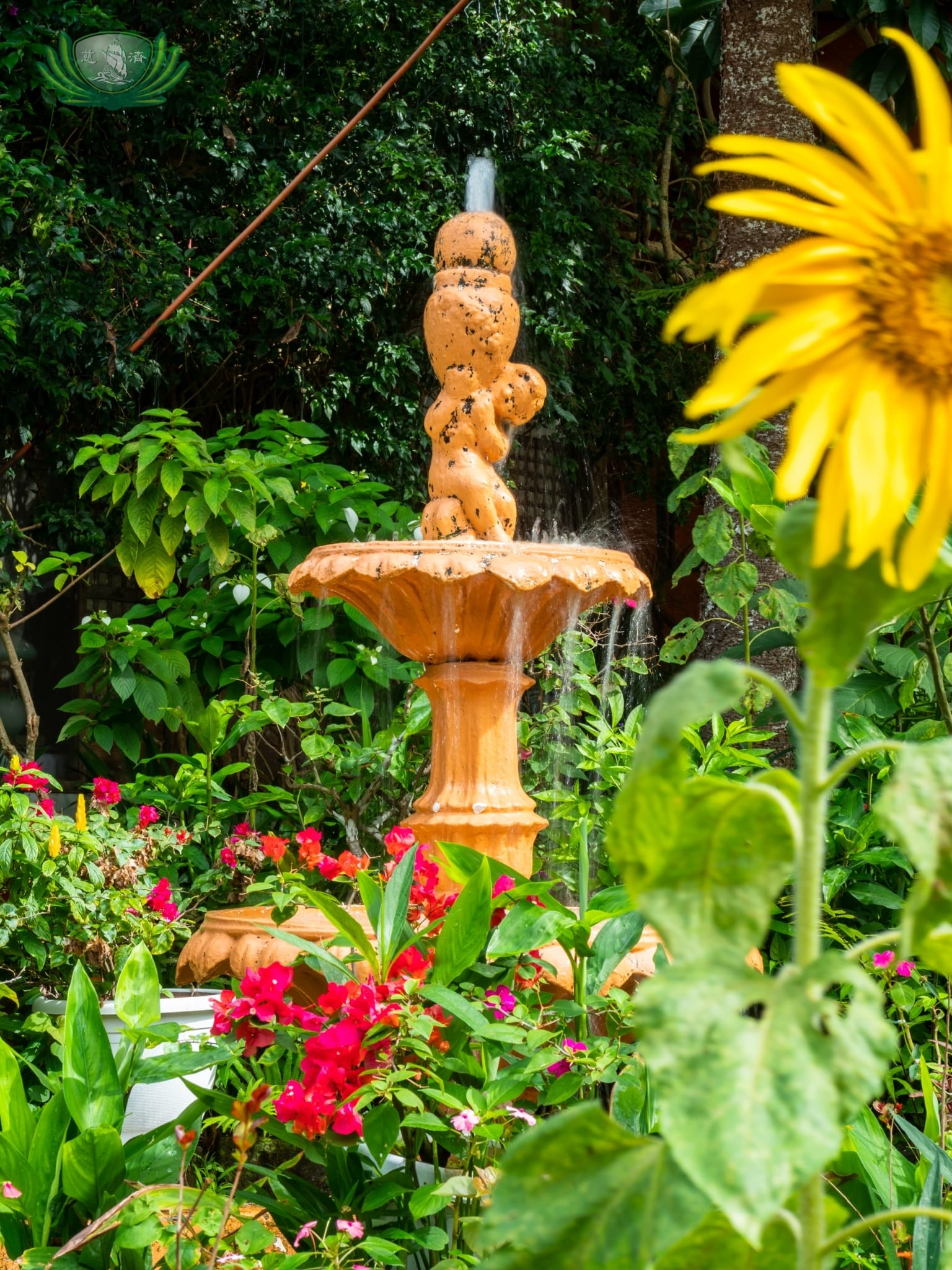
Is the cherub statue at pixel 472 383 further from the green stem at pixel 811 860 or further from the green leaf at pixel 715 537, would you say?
the green stem at pixel 811 860

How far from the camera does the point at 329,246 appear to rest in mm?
5672

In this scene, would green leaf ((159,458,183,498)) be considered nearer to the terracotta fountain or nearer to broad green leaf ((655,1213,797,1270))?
the terracotta fountain

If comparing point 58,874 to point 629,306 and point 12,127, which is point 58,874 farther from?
point 629,306

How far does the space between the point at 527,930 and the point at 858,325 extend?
4.46ft

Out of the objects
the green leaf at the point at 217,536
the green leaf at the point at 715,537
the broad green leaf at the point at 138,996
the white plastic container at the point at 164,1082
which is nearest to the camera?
the broad green leaf at the point at 138,996

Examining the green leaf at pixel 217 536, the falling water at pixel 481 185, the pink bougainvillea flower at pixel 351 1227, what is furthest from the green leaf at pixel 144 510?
the pink bougainvillea flower at pixel 351 1227

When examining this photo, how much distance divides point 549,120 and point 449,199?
87cm

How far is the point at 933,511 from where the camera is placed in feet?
1.37

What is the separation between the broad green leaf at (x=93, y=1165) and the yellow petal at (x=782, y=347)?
132cm

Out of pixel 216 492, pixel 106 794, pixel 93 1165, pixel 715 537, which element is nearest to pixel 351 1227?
pixel 93 1165

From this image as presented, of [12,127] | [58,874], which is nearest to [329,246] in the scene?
[12,127]

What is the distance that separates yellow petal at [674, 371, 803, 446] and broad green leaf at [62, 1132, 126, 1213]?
1.31 m

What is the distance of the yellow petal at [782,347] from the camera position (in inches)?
15.8

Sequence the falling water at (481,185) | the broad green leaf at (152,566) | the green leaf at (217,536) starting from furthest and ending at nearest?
1. the falling water at (481,185)
2. the broad green leaf at (152,566)
3. the green leaf at (217,536)
